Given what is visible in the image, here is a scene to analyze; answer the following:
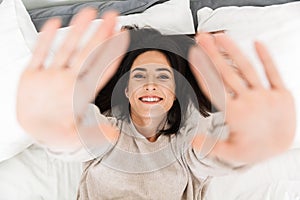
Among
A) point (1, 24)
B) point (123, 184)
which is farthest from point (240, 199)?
point (1, 24)

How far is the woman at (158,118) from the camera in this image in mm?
860

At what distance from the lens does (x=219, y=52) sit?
100cm

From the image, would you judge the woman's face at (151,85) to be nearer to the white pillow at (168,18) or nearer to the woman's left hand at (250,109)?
the woman's left hand at (250,109)

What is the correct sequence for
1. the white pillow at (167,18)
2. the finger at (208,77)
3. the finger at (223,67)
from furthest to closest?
1. the white pillow at (167,18)
2. the finger at (208,77)
3. the finger at (223,67)

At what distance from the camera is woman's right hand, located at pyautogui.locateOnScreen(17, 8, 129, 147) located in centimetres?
85

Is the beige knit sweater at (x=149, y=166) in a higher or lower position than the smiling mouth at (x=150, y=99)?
lower

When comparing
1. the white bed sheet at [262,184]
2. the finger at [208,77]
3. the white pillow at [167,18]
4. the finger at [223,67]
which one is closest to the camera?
the finger at [223,67]

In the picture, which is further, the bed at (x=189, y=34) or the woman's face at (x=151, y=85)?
the bed at (x=189, y=34)

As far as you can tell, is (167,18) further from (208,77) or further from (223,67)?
(223,67)

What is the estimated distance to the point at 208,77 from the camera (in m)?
1.01

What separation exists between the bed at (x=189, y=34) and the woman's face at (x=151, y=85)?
23cm

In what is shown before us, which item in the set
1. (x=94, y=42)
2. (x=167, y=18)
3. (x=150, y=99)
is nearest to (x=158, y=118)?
(x=150, y=99)

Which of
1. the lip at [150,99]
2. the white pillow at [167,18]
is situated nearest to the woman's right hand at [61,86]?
the lip at [150,99]

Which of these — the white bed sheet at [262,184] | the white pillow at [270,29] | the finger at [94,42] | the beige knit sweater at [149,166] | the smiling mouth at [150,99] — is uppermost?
the finger at [94,42]
